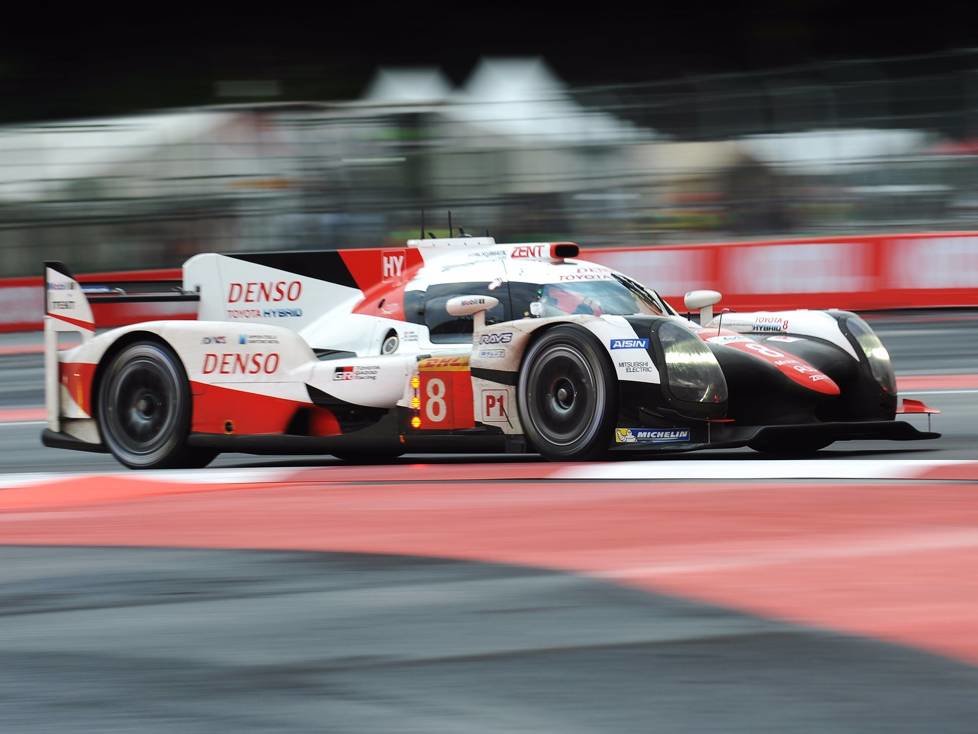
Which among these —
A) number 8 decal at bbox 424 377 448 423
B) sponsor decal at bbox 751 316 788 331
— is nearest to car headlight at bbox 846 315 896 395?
sponsor decal at bbox 751 316 788 331

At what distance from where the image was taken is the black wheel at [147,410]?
28.8ft

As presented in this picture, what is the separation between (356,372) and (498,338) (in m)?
0.93

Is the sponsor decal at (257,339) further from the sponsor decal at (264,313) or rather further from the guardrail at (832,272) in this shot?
the guardrail at (832,272)

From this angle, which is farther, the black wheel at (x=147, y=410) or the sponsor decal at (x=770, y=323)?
the black wheel at (x=147, y=410)

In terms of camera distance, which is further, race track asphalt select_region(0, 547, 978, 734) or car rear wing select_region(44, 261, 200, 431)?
car rear wing select_region(44, 261, 200, 431)

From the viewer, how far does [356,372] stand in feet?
27.0

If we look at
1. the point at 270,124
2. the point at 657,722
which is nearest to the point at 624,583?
the point at 657,722

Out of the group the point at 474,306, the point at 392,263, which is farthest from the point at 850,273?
the point at 474,306

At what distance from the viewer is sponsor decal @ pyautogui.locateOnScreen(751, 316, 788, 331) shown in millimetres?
8172

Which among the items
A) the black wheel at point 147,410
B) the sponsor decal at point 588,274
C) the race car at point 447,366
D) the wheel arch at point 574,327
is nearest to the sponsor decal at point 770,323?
the race car at point 447,366

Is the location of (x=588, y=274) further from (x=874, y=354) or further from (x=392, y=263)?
(x=874, y=354)

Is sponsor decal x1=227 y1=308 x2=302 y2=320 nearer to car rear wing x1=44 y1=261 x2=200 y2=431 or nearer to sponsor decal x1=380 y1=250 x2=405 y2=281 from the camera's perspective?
car rear wing x1=44 y1=261 x2=200 y2=431

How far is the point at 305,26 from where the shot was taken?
3164cm

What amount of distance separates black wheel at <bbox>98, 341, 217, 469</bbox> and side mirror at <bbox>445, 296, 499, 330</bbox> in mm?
1704
